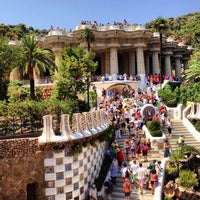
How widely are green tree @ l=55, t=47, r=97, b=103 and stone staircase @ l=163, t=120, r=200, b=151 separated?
836cm

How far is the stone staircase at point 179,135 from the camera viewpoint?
24172mm

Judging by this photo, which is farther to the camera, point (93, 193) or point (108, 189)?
point (108, 189)

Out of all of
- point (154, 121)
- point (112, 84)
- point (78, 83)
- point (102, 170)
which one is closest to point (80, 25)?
point (112, 84)

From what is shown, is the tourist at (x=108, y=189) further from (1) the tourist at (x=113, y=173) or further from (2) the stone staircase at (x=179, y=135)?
(2) the stone staircase at (x=179, y=135)

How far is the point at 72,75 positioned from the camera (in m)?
28.8

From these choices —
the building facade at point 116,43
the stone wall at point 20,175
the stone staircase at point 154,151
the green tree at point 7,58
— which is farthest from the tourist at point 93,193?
the building facade at point 116,43

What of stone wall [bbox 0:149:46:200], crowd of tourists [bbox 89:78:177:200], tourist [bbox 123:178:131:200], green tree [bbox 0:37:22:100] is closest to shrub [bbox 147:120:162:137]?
crowd of tourists [bbox 89:78:177:200]

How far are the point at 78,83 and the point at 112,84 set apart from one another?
946cm

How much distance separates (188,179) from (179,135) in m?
7.11

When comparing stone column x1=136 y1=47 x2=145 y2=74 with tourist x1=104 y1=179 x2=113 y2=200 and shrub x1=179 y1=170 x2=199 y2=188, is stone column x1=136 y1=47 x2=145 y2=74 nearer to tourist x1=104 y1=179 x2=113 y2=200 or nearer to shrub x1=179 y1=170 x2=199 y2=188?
shrub x1=179 y1=170 x2=199 y2=188

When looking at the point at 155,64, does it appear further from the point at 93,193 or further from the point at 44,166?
the point at 44,166

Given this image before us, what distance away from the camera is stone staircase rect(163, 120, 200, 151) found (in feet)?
79.3

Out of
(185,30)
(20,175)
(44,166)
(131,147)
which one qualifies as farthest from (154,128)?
(185,30)

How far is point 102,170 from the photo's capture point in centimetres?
2017
